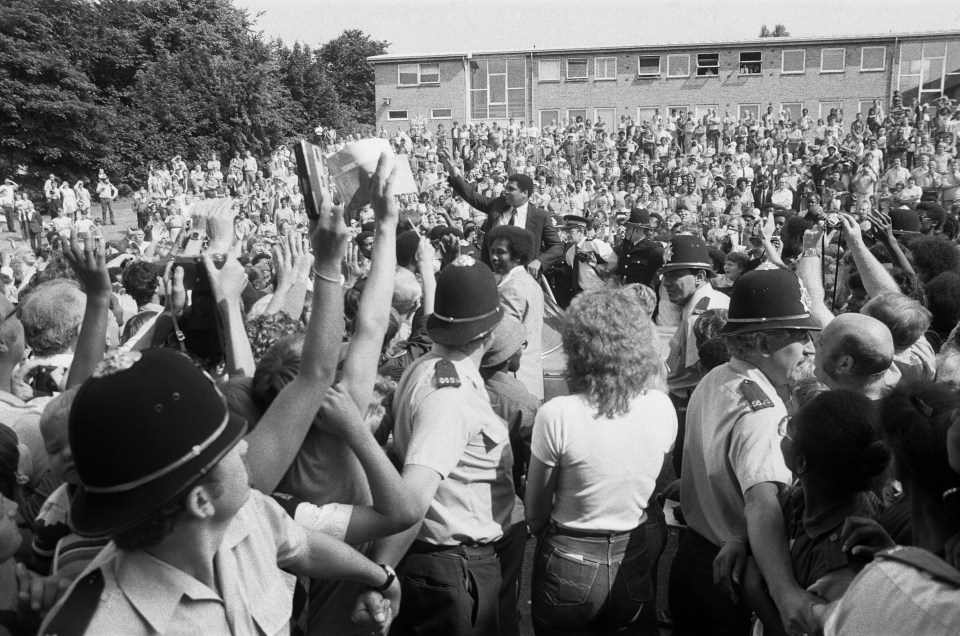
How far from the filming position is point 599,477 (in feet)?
9.57

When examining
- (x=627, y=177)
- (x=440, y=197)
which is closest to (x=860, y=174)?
(x=627, y=177)

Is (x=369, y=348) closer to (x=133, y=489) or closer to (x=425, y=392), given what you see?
(x=425, y=392)

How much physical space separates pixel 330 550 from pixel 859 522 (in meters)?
1.29

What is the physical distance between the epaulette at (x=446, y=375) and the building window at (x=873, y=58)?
41.6 metres

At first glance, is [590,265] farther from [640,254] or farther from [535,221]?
[535,221]

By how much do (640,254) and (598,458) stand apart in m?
5.90

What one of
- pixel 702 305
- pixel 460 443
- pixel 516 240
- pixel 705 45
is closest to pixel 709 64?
pixel 705 45

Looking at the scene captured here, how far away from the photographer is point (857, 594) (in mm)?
1616

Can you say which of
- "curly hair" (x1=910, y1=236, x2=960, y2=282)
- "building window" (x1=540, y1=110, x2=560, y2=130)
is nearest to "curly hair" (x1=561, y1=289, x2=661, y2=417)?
"curly hair" (x1=910, y1=236, x2=960, y2=282)

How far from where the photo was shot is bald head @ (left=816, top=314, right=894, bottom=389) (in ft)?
9.21

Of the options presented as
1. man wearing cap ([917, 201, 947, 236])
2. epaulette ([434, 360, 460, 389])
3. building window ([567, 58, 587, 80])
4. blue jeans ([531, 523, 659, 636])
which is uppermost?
building window ([567, 58, 587, 80])

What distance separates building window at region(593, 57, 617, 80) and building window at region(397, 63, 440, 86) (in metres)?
8.08

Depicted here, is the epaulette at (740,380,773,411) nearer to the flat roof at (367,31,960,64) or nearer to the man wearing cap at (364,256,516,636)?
the man wearing cap at (364,256,516,636)

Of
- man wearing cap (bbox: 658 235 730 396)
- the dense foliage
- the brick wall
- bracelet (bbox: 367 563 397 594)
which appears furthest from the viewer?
the brick wall
